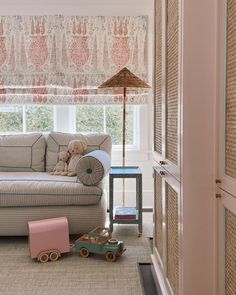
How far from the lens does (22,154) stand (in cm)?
379

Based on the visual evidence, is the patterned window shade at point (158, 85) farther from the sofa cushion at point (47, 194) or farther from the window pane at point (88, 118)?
the window pane at point (88, 118)

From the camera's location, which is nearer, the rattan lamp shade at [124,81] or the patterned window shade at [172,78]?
the patterned window shade at [172,78]

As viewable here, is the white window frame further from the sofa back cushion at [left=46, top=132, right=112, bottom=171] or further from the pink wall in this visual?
the pink wall

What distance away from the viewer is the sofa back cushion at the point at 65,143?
3.80 meters

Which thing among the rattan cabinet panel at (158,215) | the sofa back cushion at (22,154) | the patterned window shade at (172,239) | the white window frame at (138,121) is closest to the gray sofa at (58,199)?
the sofa back cushion at (22,154)

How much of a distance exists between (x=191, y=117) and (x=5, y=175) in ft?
8.00

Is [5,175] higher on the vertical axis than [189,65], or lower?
lower

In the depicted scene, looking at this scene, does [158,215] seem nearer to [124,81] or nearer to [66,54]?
[124,81]

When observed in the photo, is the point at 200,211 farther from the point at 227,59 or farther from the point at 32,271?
the point at 32,271

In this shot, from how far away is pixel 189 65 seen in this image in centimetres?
143

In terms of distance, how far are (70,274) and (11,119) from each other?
242cm

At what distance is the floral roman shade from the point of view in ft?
14.2

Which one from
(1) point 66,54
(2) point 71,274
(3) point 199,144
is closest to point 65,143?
(1) point 66,54

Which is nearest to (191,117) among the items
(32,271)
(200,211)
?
(200,211)
